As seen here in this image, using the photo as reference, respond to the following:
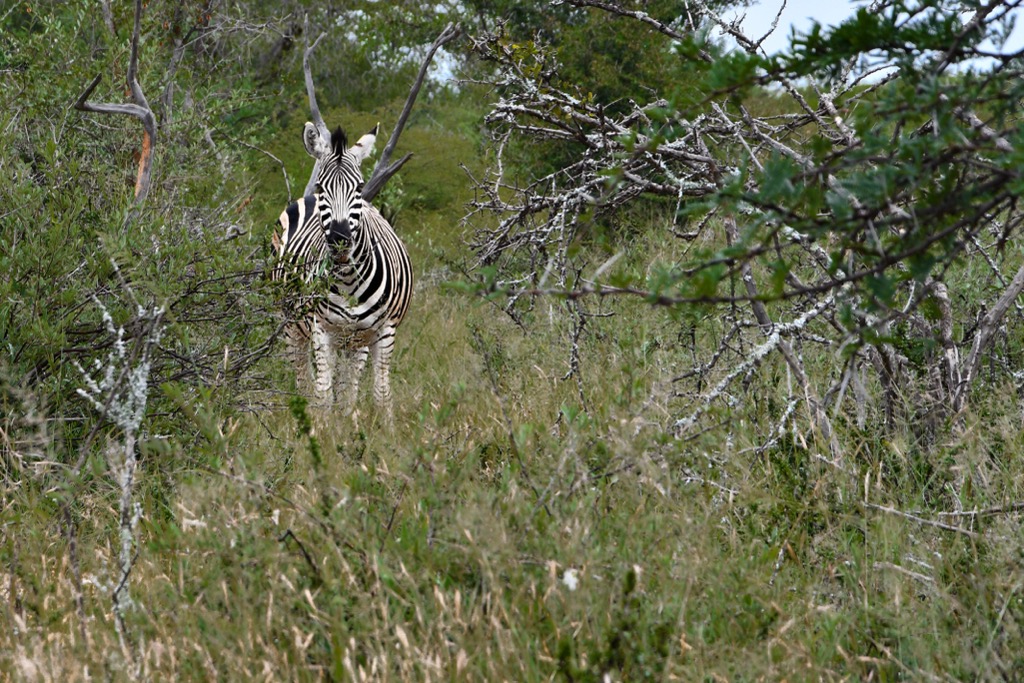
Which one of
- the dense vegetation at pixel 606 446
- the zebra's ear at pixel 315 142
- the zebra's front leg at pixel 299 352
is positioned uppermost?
the zebra's ear at pixel 315 142

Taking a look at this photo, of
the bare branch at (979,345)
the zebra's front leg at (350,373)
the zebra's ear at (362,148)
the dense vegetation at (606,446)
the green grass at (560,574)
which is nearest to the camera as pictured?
the dense vegetation at (606,446)

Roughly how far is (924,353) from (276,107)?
1440cm

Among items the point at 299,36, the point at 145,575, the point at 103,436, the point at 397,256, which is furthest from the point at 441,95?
the point at 145,575

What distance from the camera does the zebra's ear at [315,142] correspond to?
6613 mm

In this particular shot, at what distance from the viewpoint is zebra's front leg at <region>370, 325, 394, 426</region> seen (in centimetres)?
657

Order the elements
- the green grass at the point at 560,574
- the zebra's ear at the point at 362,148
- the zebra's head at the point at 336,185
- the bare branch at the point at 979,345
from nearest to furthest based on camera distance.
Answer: the green grass at the point at 560,574, the bare branch at the point at 979,345, the zebra's head at the point at 336,185, the zebra's ear at the point at 362,148

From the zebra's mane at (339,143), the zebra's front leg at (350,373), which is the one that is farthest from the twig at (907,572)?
the zebra's mane at (339,143)

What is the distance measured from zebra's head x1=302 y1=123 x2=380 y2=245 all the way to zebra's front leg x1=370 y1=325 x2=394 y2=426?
84 cm

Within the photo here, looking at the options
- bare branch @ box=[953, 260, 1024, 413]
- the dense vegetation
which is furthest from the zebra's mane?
bare branch @ box=[953, 260, 1024, 413]

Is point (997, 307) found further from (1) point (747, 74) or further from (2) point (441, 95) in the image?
(2) point (441, 95)

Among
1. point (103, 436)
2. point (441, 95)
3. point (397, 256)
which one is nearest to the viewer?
point (103, 436)

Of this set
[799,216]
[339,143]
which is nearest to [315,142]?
[339,143]

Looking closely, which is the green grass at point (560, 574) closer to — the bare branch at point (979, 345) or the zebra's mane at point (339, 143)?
the bare branch at point (979, 345)

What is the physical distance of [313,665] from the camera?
2602 mm
